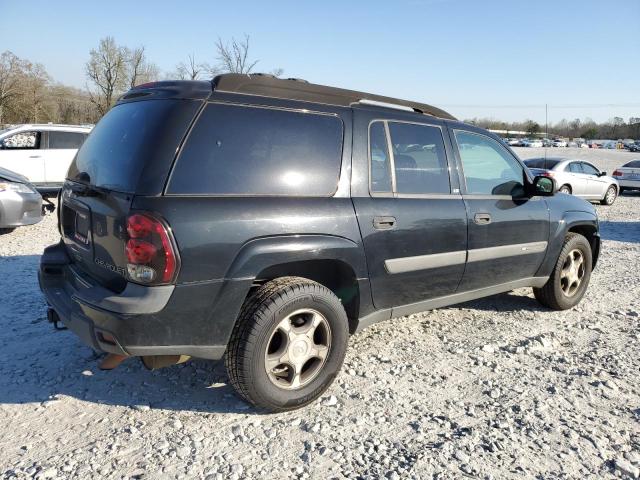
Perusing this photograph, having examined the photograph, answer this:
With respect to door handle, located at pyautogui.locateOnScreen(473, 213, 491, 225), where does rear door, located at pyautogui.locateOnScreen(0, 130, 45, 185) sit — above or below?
above

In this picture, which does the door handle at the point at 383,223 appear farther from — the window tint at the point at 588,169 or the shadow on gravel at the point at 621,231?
the window tint at the point at 588,169

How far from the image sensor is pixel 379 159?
3.52 metres

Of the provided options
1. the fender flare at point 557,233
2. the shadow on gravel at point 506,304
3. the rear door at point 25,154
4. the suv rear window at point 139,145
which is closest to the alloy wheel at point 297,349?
the suv rear window at point 139,145

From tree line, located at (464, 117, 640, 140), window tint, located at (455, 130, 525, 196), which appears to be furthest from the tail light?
tree line, located at (464, 117, 640, 140)

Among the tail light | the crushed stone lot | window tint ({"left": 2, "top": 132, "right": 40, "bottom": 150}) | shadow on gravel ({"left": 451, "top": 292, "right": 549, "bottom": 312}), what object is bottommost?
the crushed stone lot

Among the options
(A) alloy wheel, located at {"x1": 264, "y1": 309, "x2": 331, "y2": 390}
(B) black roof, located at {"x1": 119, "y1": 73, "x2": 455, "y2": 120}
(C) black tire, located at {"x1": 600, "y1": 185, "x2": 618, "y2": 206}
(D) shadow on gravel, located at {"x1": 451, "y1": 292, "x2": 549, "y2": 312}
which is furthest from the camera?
(C) black tire, located at {"x1": 600, "y1": 185, "x2": 618, "y2": 206}

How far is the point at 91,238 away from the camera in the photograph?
2955 millimetres

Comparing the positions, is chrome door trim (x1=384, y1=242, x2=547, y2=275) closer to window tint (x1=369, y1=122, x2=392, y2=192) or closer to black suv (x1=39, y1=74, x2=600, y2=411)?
black suv (x1=39, y1=74, x2=600, y2=411)

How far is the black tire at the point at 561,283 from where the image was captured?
4.96 meters

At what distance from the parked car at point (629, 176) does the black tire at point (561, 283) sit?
54.2 ft

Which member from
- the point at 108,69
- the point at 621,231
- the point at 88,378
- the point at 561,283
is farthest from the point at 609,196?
the point at 108,69

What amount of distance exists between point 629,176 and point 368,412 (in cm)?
1999

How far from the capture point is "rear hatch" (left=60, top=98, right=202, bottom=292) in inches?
Result: 105

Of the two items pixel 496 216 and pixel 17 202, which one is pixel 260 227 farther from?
pixel 17 202
